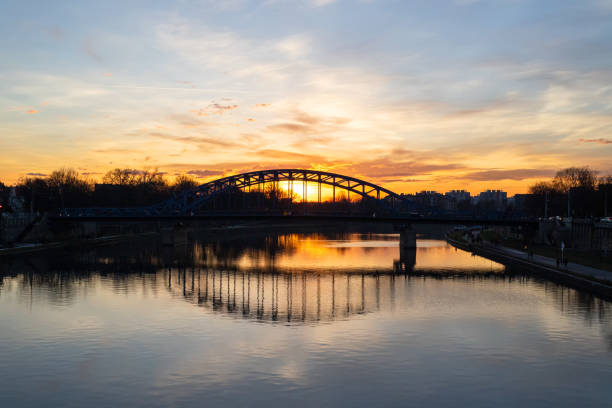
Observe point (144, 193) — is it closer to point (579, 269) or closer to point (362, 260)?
point (362, 260)

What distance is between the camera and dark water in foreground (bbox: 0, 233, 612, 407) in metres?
Answer: 18.7

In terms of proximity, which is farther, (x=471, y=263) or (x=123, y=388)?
(x=471, y=263)

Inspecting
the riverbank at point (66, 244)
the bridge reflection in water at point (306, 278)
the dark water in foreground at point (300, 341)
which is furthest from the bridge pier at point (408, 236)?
the riverbank at point (66, 244)

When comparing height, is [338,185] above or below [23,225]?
above

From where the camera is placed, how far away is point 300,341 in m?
25.9

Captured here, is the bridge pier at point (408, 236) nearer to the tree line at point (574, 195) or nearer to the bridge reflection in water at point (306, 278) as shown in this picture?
the bridge reflection in water at point (306, 278)

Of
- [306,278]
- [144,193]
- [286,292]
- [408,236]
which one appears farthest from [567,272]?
[144,193]

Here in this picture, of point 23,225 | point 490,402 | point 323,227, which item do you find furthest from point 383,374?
point 323,227

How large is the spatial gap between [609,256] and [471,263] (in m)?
13.7

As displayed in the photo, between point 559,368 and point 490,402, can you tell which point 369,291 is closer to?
point 559,368

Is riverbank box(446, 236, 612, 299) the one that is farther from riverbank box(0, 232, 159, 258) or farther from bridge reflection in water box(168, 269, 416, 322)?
riverbank box(0, 232, 159, 258)

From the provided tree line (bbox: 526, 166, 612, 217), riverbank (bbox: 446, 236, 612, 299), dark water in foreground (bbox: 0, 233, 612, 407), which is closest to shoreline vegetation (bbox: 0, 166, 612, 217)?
tree line (bbox: 526, 166, 612, 217)

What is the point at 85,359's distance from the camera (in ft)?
73.6

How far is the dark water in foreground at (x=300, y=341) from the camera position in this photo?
1869 cm
